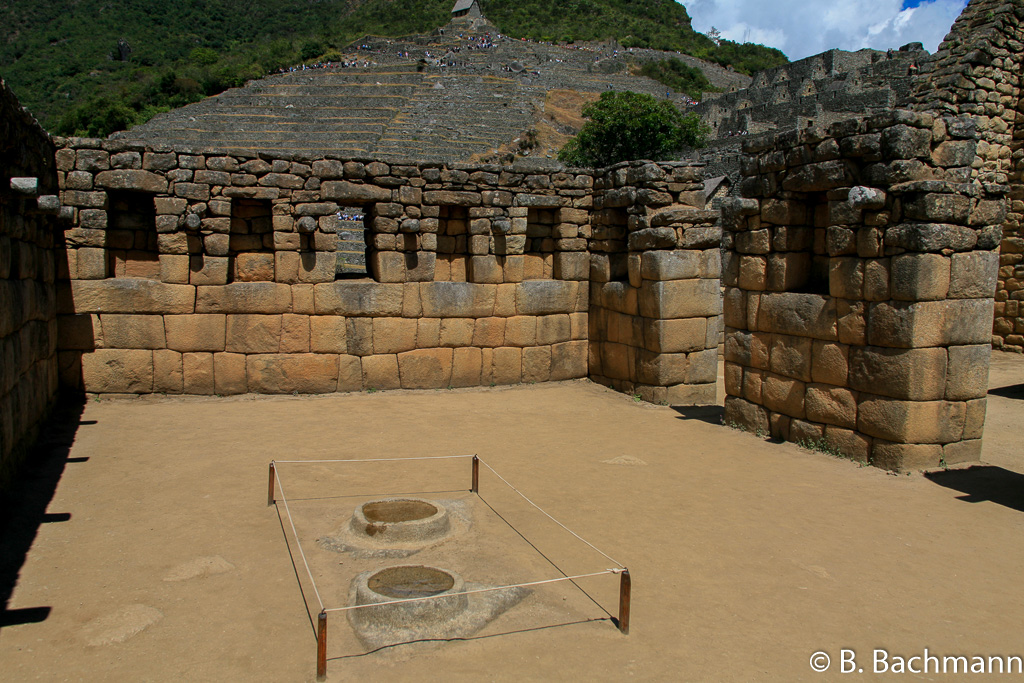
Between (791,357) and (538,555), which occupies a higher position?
(791,357)

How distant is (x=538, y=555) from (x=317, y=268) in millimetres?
6033

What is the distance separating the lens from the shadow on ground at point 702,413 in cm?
855

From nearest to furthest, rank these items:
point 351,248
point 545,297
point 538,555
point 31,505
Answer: point 538,555, point 31,505, point 545,297, point 351,248

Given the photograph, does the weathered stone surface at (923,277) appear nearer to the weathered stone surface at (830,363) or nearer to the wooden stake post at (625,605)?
the weathered stone surface at (830,363)

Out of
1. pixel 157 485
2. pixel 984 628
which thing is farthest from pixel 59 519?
pixel 984 628

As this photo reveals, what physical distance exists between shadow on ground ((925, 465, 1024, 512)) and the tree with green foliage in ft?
112

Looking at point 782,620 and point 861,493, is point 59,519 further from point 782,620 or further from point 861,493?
point 861,493

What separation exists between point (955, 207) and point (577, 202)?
563 cm

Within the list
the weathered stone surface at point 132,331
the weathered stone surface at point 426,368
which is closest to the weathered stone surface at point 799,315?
the weathered stone surface at point 426,368

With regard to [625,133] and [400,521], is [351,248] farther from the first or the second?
[625,133]

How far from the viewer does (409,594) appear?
152 inches

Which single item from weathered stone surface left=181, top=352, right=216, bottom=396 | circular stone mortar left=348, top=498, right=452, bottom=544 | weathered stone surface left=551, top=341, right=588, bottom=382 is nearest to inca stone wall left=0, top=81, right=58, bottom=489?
weathered stone surface left=181, top=352, right=216, bottom=396

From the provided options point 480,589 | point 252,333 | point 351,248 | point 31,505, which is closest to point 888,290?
point 480,589

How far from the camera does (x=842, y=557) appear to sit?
4625mm
